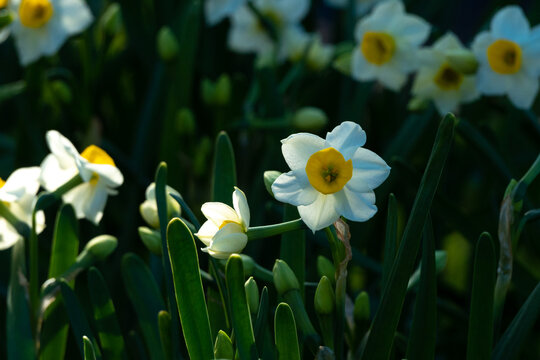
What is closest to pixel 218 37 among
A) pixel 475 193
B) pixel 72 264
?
pixel 475 193

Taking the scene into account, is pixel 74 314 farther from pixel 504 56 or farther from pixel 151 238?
pixel 504 56

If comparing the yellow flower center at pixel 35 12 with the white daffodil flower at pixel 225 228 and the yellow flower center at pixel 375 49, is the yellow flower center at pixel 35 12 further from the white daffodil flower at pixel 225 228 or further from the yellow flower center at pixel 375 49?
A: the white daffodil flower at pixel 225 228

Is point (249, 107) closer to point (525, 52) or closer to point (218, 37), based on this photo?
point (218, 37)

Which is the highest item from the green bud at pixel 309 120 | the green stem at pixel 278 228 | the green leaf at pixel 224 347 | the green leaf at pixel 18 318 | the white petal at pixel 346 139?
the white petal at pixel 346 139

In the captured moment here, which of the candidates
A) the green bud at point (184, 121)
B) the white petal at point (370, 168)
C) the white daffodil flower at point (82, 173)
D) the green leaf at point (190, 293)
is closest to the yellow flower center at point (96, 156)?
the white daffodil flower at point (82, 173)

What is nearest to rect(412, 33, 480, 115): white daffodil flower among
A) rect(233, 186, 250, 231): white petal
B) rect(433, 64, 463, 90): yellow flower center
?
rect(433, 64, 463, 90): yellow flower center

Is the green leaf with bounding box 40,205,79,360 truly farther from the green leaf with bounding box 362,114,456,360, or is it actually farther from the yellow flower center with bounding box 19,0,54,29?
the yellow flower center with bounding box 19,0,54,29
